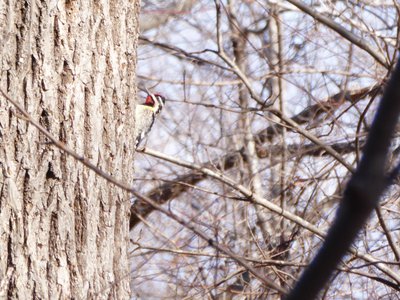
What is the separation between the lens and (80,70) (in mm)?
2605

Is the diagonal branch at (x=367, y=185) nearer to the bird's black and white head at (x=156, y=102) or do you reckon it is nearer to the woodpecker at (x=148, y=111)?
the woodpecker at (x=148, y=111)

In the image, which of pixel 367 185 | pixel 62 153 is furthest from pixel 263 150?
pixel 367 185

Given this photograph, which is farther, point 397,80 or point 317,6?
point 317,6

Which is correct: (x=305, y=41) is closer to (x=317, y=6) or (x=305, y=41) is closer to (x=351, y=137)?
(x=317, y=6)

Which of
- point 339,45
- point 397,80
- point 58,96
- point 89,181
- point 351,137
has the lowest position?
point 397,80

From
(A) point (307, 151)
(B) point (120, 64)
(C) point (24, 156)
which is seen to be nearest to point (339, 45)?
(A) point (307, 151)

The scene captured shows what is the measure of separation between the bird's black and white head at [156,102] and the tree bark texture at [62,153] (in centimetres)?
341

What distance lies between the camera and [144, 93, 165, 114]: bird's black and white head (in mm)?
6186

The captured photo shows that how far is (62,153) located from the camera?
2.49m

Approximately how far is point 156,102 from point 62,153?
3766 millimetres

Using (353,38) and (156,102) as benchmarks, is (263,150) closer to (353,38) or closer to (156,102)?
(156,102)

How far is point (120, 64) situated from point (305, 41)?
297 cm

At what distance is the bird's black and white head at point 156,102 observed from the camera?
6.19 m

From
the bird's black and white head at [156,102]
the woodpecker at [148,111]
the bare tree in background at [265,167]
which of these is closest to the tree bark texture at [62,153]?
the bare tree in background at [265,167]
